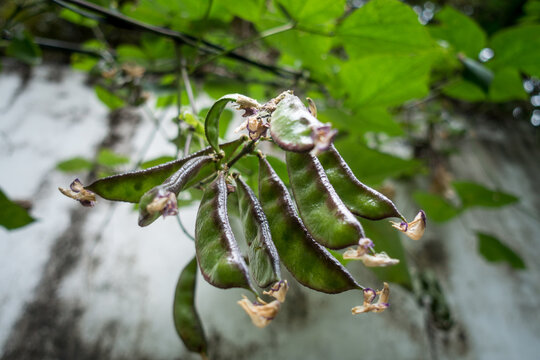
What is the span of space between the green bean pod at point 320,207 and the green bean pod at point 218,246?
3.4 inches

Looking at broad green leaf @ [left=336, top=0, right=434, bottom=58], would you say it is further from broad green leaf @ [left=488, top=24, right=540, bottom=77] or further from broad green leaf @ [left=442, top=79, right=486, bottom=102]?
broad green leaf @ [left=442, top=79, right=486, bottom=102]

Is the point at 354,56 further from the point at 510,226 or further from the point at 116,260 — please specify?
the point at 510,226

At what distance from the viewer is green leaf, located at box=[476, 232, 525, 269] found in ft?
4.23

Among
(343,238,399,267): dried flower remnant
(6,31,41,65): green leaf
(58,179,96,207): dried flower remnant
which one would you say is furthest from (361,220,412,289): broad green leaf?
(6,31,41,65): green leaf

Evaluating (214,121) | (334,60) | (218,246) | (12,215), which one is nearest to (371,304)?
(218,246)

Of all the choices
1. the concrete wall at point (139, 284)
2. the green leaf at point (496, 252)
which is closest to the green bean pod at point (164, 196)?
the concrete wall at point (139, 284)

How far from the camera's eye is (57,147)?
53.9 inches

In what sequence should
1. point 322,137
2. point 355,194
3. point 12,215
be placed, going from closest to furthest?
point 322,137, point 355,194, point 12,215

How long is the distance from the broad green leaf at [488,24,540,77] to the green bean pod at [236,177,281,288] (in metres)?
0.97

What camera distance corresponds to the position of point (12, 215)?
28.4 inches

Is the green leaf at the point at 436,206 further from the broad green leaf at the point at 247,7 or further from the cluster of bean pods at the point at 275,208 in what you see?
the cluster of bean pods at the point at 275,208

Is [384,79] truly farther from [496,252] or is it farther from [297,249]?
[496,252]

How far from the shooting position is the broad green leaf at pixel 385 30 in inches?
28.6

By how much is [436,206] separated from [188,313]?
1107 millimetres
